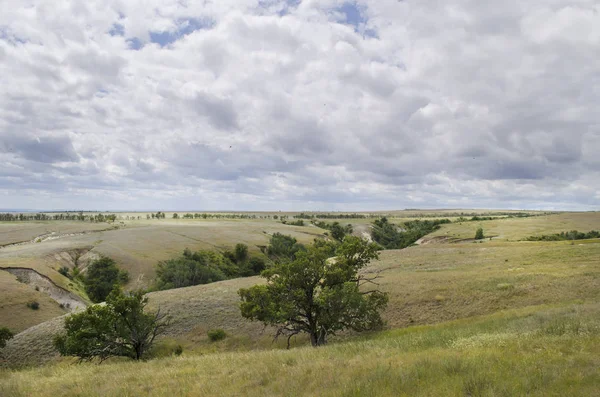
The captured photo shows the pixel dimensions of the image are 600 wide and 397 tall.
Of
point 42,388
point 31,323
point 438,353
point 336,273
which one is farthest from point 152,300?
point 438,353

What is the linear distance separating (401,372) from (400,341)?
670 centimetres

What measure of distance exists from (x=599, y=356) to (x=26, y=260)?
8540 centimetres

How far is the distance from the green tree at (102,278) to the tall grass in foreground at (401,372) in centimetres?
5946

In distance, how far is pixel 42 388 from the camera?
13.1 m

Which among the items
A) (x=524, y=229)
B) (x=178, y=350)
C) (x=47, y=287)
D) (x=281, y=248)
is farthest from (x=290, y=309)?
(x=524, y=229)

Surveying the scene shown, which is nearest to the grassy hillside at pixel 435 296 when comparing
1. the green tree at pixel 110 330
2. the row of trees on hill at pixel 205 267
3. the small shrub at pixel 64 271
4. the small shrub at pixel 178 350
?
the small shrub at pixel 178 350

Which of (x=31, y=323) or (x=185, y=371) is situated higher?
(x=185, y=371)

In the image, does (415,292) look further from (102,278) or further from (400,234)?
(400,234)

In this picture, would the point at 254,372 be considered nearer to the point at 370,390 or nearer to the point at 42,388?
the point at 370,390

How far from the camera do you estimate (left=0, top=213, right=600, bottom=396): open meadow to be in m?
9.62

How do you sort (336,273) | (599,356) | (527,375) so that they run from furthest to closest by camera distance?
(336,273), (599,356), (527,375)

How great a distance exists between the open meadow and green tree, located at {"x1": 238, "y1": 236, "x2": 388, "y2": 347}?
72.6 inches

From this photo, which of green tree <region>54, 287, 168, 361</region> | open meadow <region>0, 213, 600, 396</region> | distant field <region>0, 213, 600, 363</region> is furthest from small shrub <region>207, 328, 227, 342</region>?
green tree <region>54, 287, 168, 361</region>

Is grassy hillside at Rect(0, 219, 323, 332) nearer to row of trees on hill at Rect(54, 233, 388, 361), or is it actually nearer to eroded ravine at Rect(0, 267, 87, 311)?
eroded ravine at Rect(0, 267, 87, 311)
